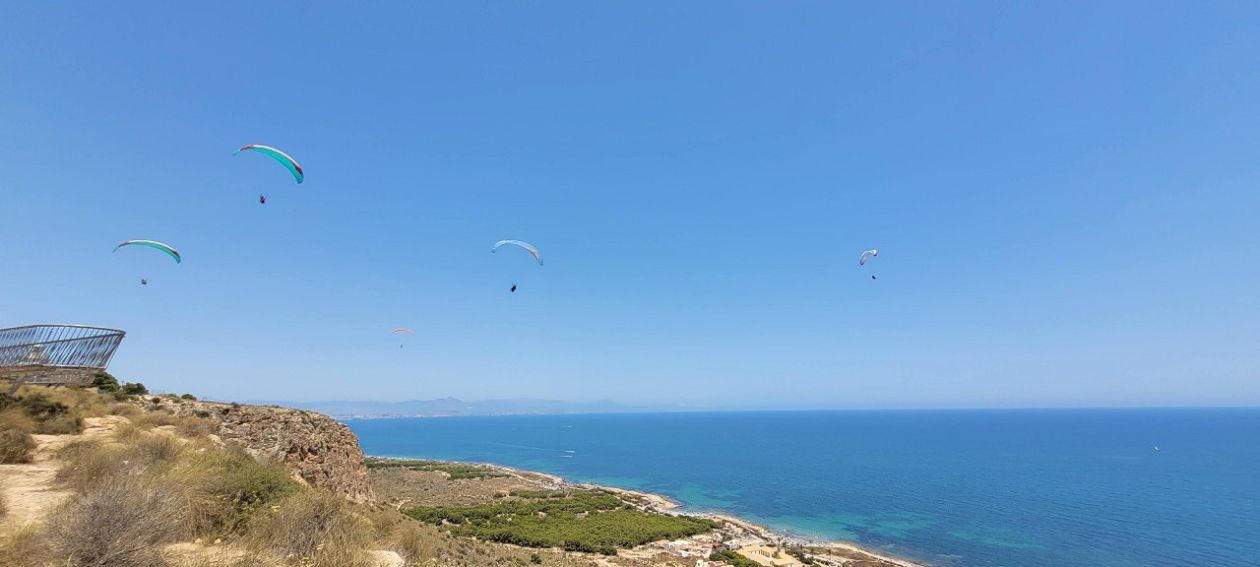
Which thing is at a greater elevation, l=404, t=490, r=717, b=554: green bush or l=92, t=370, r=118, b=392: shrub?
l=92, t=370, r=118, b=392: shrub

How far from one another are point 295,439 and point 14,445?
9503mm

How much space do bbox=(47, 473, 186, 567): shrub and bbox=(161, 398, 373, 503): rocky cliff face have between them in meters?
13.5

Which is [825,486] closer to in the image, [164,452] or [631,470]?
[631,470]

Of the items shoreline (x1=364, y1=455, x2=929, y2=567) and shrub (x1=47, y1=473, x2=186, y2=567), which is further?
shoreline (x1=364, y1=455, x2=929, y2=567)

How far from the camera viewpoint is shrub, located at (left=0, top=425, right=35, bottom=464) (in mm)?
13195

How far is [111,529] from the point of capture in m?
6.99

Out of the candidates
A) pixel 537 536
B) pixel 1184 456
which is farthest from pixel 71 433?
pixel 1184 456

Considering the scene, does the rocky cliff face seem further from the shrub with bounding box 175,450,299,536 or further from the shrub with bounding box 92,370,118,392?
the shrub with bounding box 175,450,299,536

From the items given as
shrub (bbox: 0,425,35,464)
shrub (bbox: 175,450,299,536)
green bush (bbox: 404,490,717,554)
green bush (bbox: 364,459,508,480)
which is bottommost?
green bush (bbox: 364,459,508,480)

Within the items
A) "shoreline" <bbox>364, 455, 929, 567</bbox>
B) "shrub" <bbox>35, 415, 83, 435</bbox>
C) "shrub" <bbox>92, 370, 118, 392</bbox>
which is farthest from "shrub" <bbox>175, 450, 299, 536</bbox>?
"shoreline" <bbox>364, 455, 929, 567</bbox>

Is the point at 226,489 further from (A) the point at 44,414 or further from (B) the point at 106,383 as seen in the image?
(B) the point at 106,383

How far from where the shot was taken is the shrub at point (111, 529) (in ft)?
22.1

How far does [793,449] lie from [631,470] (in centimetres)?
6019

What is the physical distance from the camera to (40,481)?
11.8 m
